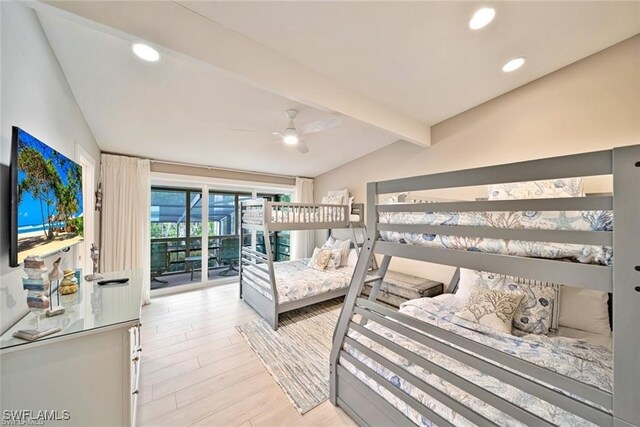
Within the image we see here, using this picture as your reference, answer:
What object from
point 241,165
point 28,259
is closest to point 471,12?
point 28,259

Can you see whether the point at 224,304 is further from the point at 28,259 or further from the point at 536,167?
the point at 536,167

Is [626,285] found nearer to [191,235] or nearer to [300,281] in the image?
[300,281]

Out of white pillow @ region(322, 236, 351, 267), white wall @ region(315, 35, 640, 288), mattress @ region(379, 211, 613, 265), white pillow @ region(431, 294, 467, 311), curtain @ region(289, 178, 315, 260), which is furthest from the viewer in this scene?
curtain @ region(289, 178, 315, 260)

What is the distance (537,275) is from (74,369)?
2.14 m

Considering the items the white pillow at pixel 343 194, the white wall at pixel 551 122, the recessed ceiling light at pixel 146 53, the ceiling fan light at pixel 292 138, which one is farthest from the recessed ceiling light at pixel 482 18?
the white pillow at pixel 343 194

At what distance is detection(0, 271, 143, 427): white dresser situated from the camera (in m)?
0.99

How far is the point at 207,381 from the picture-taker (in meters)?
2.04

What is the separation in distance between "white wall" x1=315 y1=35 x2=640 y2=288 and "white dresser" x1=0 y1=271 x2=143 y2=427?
11.8 ft

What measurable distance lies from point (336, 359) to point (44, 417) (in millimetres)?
1558

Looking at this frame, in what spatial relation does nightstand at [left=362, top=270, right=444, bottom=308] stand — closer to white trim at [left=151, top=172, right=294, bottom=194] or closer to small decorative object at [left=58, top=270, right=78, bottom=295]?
small decorative object at [left=58, top=270, right=78, bottom=295]

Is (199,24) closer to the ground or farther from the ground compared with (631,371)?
farther from the ground

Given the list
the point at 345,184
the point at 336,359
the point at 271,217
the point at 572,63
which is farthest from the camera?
the point at 345,184

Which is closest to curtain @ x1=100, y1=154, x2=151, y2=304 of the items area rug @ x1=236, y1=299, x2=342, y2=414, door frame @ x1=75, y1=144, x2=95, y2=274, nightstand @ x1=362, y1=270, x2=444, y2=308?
door frame @ x1=75, y1=144, x2=95, y2=274

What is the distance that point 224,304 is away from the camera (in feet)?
12.1
